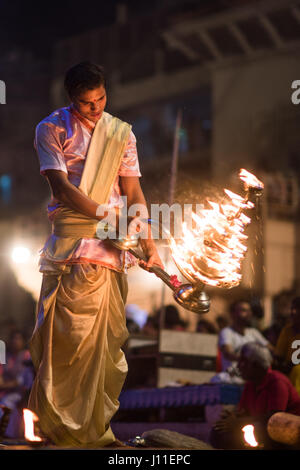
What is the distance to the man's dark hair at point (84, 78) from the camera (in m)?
4.58

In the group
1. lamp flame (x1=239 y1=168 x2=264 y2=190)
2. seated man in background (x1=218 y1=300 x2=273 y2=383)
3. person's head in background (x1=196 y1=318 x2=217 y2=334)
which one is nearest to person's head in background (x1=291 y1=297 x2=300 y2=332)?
seated man in background (x1=218 y1=300 x2=273 y2=383)

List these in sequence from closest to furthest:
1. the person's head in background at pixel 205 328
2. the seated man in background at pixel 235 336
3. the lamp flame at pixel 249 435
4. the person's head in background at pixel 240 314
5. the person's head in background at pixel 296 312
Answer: the lamp flame at pixel 249 435 → the person's head in background at pixel 296 312 → the seated man in background at pixel 235 336 → the person's head in background at pixel 240 314 → the person's head in background at pixel 205 328

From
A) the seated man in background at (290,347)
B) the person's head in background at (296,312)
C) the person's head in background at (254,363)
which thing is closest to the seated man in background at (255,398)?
the person's head in background at (254,363)

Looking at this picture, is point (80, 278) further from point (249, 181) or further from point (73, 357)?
point (249, 181)

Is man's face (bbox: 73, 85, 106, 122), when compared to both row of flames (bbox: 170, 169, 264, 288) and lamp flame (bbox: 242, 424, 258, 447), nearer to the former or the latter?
row of flames (bbox: 170, 169, 264, 288)

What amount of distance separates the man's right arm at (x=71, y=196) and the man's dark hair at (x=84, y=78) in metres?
0.48

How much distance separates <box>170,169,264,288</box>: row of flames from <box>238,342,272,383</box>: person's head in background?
207 centimetres

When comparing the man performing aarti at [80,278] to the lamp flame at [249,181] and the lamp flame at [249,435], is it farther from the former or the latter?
the lamp flame at [249,435]

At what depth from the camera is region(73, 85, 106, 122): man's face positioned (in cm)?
463

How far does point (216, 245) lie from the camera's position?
4.48 metres

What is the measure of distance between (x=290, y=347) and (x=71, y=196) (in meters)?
3.72

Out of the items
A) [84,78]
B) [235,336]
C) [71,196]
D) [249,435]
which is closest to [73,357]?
[71,196]

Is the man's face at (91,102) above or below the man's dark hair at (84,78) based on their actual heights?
below

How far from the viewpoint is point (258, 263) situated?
19172 mm
